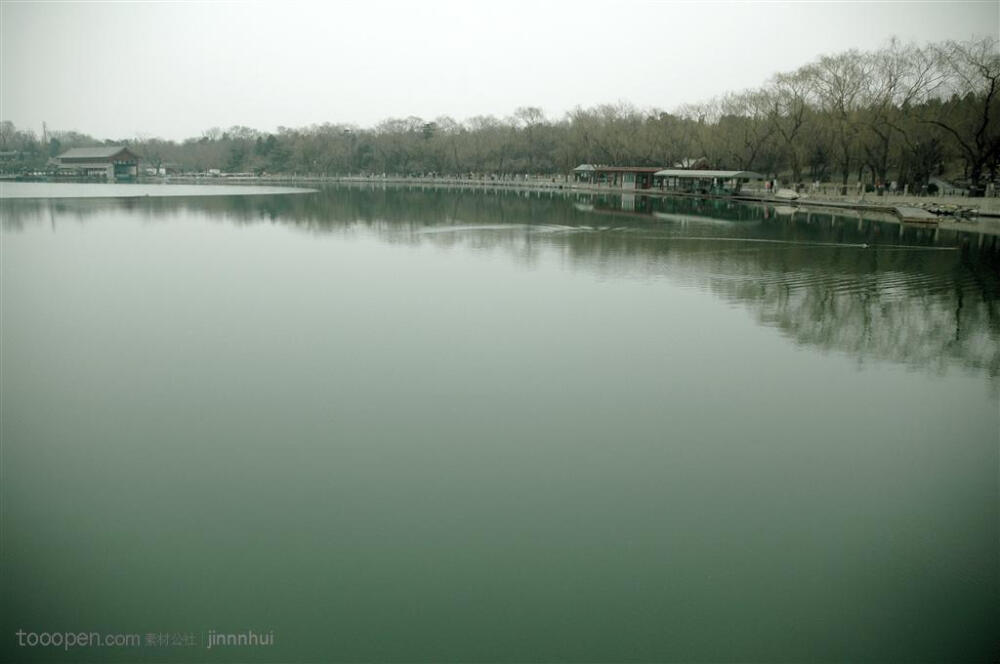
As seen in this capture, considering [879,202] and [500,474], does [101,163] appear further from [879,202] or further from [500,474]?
[500,474]

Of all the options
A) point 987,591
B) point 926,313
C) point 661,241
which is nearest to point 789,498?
point 987,591

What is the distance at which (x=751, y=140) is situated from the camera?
2256 inches

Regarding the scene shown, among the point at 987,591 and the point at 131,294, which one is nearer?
the point at 987,591

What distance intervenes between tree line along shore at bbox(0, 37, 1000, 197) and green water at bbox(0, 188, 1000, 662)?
114 ft

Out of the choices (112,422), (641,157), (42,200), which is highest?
(641,157)

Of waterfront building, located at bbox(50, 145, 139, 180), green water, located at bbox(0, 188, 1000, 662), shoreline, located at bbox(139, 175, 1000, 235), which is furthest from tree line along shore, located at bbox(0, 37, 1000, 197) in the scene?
green water, located at bbox(0, 188, 1000, 662)

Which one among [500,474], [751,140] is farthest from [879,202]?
[500,474]

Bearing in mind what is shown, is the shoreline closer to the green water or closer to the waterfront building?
the green water

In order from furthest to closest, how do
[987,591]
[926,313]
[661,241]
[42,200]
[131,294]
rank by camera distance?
1. [42,200]
2. [661,241]
3. [131,294]
4. [926,313]
5. [987,591]

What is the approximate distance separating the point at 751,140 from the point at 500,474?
56.8 metres

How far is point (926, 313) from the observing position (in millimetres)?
14141

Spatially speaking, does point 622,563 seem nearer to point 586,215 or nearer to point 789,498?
point 789,498

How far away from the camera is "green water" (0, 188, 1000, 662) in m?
5.12

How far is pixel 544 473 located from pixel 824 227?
2845 cm
